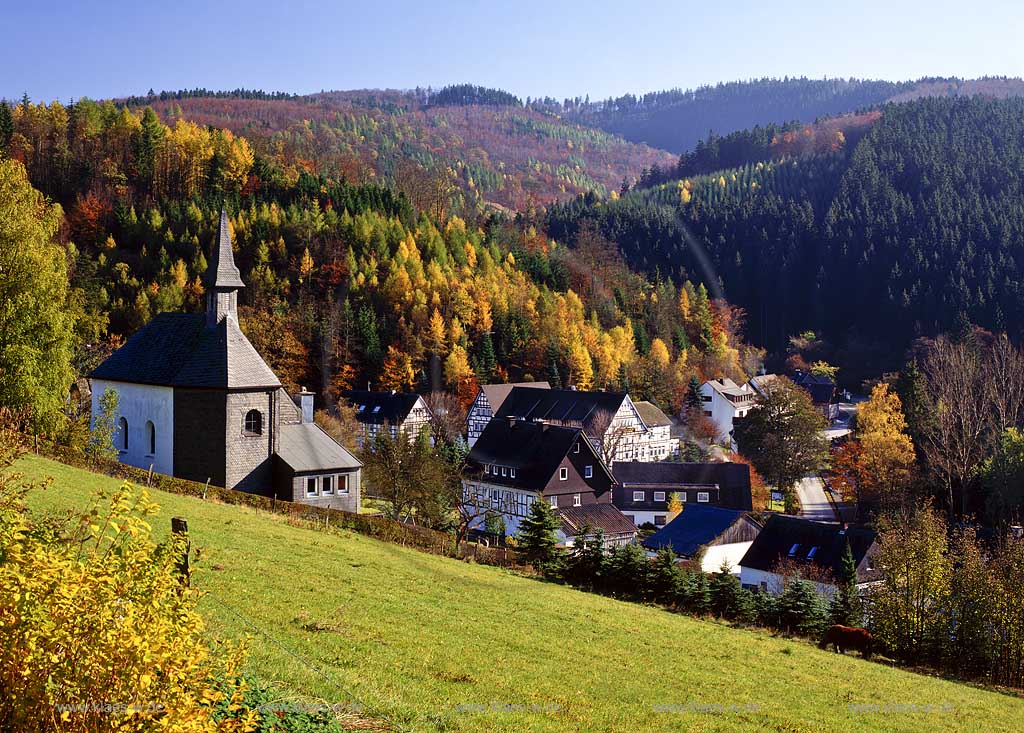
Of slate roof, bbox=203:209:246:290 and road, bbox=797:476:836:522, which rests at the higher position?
slate roof, bbox=203:209:246:290

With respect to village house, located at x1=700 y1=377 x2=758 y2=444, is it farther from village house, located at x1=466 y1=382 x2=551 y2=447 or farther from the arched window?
the arched window

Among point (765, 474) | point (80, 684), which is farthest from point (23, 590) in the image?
point (765, 474)

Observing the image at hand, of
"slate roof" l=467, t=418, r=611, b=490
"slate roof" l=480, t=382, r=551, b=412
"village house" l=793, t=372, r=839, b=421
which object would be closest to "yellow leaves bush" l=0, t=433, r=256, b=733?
"slate roof" l=467, t=418, r=611, b=490

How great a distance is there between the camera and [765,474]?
243ft

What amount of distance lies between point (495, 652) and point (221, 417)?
23982 millimetres

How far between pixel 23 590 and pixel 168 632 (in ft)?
3.05

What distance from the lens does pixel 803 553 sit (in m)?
41.7

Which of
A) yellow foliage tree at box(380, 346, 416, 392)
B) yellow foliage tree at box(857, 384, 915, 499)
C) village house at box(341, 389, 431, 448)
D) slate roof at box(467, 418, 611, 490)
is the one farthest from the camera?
yellow foliage tree at box(380, 346, 416, 392)

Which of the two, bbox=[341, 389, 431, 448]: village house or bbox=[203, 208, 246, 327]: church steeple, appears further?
bbox=[341, 389, 431, 448]: village house

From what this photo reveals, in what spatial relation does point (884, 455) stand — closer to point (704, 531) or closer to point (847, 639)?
point (704, 531)

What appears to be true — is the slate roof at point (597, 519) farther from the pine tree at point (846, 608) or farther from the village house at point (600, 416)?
the pine tree at point (846, 608)

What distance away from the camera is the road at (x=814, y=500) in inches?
2581

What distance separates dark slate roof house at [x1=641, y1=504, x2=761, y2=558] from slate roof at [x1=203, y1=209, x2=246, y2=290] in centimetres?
2349

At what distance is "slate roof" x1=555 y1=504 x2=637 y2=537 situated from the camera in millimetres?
51769
